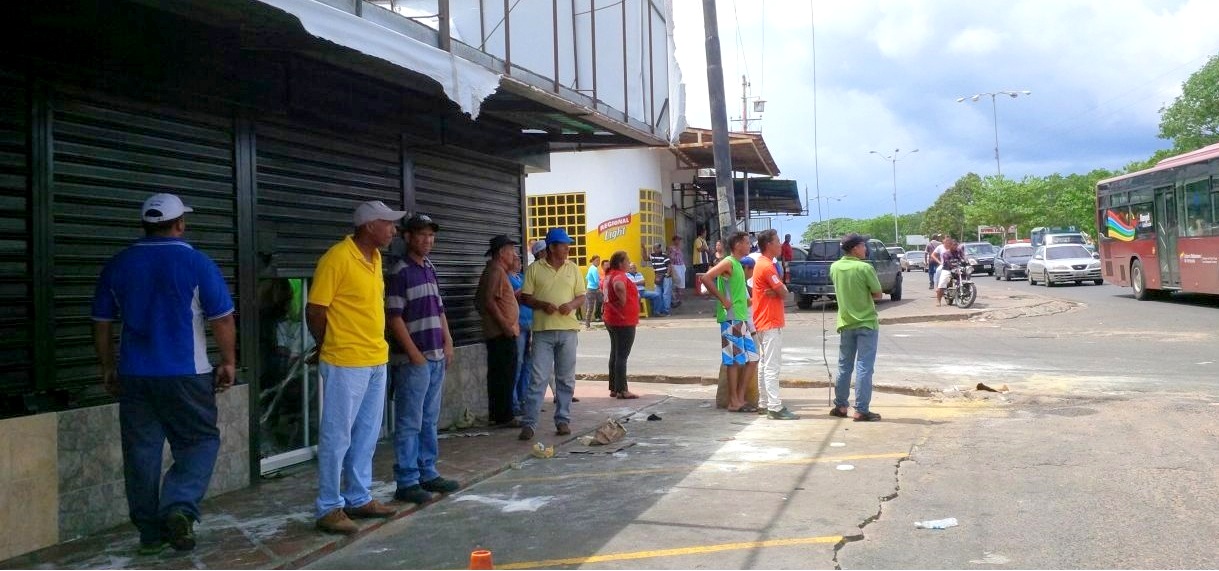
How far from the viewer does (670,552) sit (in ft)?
15.9

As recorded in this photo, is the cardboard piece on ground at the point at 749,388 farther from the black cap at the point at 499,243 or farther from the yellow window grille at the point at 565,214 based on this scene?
the yellow window grille at the point at 565,214

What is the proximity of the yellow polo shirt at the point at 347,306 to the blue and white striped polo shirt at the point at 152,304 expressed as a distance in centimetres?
65

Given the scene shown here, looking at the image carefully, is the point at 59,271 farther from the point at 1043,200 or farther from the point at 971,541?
the point at 1043,200

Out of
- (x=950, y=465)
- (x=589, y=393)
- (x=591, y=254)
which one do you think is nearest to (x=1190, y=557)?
(x=950, y=465)

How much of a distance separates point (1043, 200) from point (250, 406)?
267 ft

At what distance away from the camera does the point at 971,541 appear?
4902mm

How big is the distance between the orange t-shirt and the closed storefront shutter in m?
5.92

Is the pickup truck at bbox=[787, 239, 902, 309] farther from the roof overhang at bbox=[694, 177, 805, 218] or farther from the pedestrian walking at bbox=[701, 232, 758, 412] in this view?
the pedestrian walking at bbox=[701, 232, 758, 412]

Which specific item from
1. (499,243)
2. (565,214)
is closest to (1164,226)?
(565,214)

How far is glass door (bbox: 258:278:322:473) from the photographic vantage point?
22.3 feet

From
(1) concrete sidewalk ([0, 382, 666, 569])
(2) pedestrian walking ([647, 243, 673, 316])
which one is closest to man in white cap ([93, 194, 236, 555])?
(1) concrete sidewalk ([0, 382, 666, 569])

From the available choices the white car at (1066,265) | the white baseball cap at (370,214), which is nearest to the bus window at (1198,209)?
the white car at (1066,265)

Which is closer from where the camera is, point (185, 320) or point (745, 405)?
point (185, 320)

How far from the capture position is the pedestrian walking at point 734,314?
360 inches
